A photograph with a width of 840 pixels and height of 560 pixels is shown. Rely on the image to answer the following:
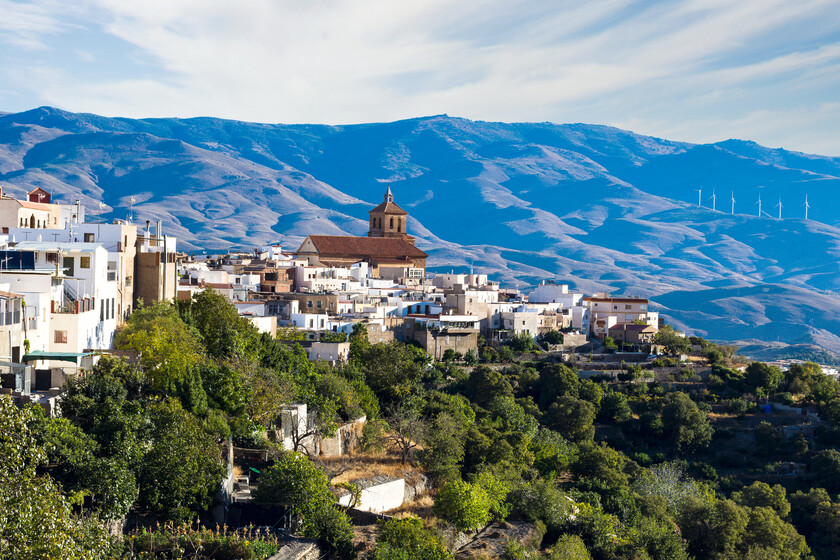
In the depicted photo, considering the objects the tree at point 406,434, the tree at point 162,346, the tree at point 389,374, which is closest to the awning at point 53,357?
the tree at point 162,346

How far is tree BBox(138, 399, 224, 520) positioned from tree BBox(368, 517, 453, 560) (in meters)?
5.15

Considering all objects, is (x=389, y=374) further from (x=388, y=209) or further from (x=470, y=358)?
(x=388, y=209)

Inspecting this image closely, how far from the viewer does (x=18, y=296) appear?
29.9 metres

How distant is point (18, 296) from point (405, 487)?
15164mm

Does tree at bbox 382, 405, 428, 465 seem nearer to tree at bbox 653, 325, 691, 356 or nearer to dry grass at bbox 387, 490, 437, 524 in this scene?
dry grass at bbox 387, 490, 437, 524

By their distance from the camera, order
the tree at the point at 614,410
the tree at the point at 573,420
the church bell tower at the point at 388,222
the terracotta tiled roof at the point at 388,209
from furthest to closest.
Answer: the terracotta tiled roof at the point at 388,209
the church bell tower at the point at 388,222
the tree at the point at 614,410
the tree at the point at 573,420

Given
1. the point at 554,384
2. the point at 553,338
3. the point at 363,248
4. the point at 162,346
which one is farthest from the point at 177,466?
the point at 363,248

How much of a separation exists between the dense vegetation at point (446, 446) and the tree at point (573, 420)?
0.13 metres

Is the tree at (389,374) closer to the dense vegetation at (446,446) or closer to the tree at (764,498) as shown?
the dense vegetation at (446,446)

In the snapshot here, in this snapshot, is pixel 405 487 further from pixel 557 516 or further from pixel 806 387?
pixel 806 387

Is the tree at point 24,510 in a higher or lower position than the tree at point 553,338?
higher

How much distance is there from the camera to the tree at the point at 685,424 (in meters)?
69.1

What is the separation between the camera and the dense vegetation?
21.7 metres

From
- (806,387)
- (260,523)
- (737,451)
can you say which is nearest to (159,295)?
(260,523)
